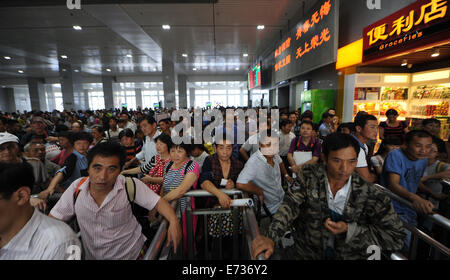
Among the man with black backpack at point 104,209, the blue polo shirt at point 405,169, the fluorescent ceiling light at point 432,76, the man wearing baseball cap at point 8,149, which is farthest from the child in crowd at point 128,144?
the fluorescent ceiling light at point 432,76

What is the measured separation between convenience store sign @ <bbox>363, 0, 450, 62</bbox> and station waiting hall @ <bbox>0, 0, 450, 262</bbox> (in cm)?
3

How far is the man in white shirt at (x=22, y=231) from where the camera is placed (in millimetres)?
1038

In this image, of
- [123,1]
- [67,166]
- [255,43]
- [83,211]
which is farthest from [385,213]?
[255,43]

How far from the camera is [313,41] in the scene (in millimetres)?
5371

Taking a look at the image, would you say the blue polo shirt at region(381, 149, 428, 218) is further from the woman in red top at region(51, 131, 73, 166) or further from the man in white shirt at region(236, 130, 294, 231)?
the woman in red top at region(51, 131, 73, 166)

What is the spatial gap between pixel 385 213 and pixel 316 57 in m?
4.86

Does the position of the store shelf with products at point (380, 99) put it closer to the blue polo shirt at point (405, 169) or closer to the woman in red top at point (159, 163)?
the blue polo shirt at point (405, 169)

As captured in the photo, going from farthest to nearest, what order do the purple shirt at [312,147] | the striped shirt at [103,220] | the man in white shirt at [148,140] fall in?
the man in white shirt at [148,140]
the purple shirt at [312,147]
the striped shirt at [103,220]

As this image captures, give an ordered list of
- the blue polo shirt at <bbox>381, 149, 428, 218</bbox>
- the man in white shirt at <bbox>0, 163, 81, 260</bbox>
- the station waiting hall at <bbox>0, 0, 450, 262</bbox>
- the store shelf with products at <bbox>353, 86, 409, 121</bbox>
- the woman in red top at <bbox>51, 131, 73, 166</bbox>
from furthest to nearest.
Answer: the store shelf with products at <bbox>353, 86, 409, 121</bbox>
the woman in red top at <bbox>51, 131, 73, 166</bbox>
the blue polo shirt at <bbox>381, 149, 428, 218</bbox>
the station waiting hall at <bbox>0, 0, 450, 262</bbox>
the man in white shirt at <bbox>0, 163, 81, 260</bbox>

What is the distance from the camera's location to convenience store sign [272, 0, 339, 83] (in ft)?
14.8

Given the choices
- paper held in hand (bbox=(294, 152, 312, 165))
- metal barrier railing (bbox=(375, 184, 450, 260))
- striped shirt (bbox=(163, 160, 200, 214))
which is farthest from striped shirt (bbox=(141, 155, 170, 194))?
metal barrier railing (bbox=(375, 184, 450, 260))

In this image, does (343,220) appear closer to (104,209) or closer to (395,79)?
(104,209)

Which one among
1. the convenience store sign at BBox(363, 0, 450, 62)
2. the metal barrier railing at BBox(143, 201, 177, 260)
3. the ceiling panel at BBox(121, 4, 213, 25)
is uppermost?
the ceiling panel at BBox(121, 4, 213, 25)

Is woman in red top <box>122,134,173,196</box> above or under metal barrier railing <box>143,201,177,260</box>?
above
